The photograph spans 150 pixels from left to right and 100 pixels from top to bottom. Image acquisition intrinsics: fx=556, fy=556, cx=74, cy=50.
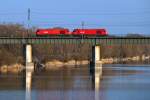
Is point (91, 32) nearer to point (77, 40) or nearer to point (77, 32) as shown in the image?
point (77, 32)

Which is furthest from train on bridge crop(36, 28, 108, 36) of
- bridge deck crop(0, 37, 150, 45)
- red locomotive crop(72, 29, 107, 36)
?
bridge deck crop(0, 37, 150, 45)

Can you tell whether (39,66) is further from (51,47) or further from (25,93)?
(25,93)

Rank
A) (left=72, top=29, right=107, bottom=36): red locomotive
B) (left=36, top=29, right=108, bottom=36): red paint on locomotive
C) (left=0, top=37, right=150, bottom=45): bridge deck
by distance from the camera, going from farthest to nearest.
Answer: (left=36, top=29, right=108, bottom=36): red paint on locomotive, (left=72, top=29, right=107, bottom=36): red locomotive, (left=0, top=37, right=150, bottom=45): bridge deck

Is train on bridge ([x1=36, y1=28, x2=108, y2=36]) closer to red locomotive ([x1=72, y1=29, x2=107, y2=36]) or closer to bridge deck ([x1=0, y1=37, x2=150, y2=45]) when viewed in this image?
red locomotive ([x1=72, y1=29, x2=107, y2=36])

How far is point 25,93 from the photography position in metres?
57.0

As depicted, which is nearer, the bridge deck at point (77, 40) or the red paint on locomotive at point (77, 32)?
the bridge deck at point (77, 40)

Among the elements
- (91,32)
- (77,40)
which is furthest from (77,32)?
(77,40)

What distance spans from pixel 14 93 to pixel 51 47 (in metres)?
113

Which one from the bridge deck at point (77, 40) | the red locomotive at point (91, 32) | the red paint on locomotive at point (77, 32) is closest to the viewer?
the bridge deck at point (77, 40)

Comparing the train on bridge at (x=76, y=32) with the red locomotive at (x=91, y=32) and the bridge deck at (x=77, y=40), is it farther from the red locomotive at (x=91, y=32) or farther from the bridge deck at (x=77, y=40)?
the bridge deck at (x=77, y=40)

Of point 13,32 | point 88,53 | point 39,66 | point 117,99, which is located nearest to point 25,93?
point 117,99

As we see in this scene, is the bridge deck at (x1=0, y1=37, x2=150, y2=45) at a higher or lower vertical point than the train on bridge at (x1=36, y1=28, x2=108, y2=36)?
lower

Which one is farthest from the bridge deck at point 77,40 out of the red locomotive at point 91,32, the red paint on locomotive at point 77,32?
the red paint on locomotive at point 77,32

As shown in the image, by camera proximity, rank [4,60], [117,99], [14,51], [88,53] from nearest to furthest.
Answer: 1. [117,99]
2. [4,60]
3. [14,51]
4. [88,53]
